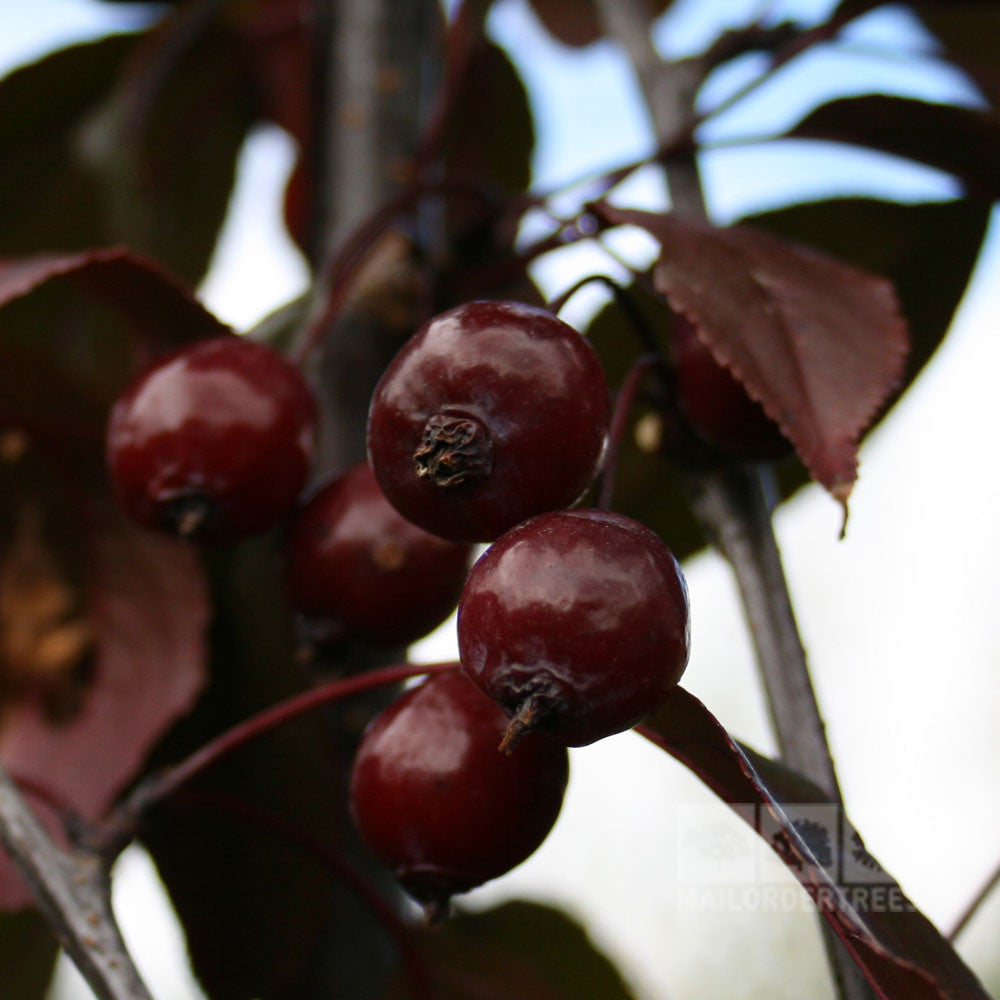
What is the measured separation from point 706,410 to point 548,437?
0.18m

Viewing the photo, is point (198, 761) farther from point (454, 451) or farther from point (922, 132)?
point (922, 132)

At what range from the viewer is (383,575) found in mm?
647

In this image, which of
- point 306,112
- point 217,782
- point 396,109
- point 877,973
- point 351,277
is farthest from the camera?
point 306,112

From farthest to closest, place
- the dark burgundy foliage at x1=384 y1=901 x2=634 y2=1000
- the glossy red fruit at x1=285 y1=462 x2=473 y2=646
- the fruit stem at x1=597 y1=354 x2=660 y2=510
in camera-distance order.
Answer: the dark burgundy foliage at x1=384 y1=901 x2=634 y2=1000 → the glossy red fruit at x1=285 y1=462 x2=473 y2=646 → the fruit stem at x1=597 y1=354 x2=660 y2=510

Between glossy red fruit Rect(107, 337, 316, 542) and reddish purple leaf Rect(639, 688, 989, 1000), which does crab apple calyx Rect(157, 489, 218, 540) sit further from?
reddish purple leaf Rect(639, 688, 989, 1000)

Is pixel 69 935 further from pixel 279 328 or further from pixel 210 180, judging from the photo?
pixel 210 180

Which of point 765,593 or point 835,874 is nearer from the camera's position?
point 835,874

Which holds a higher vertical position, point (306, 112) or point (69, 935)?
point (306, 112)

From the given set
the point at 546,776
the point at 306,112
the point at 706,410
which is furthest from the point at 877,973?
the point at 306,112

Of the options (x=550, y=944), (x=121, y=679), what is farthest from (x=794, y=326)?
(x=550, y=944)

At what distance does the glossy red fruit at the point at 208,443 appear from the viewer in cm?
63

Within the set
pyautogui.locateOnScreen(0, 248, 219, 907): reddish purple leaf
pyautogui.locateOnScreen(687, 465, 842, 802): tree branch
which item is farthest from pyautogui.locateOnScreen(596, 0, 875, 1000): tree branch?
pyautogui.locateOnScreen(0, 248, 219, 907): reddish purple leaf

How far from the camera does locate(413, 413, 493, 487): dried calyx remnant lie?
1.57ft

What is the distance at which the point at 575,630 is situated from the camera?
434 mm
